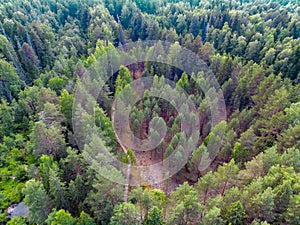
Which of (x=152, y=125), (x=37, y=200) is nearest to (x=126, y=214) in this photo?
(x=37, y=200)

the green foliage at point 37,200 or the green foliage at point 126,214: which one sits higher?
the green foliage at point 126,214

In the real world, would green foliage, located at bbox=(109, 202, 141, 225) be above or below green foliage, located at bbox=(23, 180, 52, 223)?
above

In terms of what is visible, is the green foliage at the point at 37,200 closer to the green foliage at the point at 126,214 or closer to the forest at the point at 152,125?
the forest at the point at 152,125

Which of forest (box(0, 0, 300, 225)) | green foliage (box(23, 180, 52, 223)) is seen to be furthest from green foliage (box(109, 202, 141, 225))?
green foliage (box(23, 180, 52, 223))

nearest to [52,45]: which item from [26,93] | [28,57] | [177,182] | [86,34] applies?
[28,57]

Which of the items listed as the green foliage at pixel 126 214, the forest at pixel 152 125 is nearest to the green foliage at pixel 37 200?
the forest at pixel 152 125

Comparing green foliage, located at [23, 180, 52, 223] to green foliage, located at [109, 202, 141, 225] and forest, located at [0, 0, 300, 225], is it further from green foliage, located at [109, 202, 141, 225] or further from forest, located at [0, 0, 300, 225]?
green foliage, located at [109, 202, 141, 225]

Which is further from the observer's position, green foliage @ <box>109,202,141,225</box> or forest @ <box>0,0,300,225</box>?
forest @ <box>0,0,300,225</box>

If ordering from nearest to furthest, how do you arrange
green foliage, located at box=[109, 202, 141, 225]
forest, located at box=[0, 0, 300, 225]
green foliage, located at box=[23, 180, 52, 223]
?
green foliage, located at box=[109, 202, 141, 225] → forest, located at box=[0, 0, 300, 225] → green foliage, located at box=[23, 180, 52, 223]

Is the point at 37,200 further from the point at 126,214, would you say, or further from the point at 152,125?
the point at 152,125
